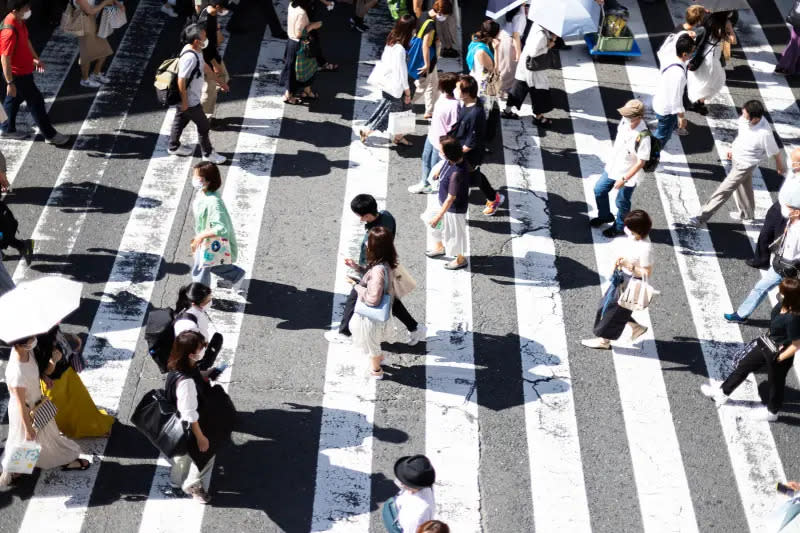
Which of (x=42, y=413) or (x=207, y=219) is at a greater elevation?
(x=207, y=219)

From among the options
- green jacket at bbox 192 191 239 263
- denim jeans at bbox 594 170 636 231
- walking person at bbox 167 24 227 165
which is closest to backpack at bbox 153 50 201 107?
walking person at bbox 167 24 227 165

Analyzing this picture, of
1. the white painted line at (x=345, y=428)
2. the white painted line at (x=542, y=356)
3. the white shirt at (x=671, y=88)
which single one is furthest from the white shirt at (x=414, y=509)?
the white shirt at (x=671, y=88)

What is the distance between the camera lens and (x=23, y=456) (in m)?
7.84

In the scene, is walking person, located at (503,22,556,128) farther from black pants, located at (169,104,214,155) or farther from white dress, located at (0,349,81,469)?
white dress, located at (0,349,81,469)

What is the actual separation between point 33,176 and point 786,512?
9398 millimetres

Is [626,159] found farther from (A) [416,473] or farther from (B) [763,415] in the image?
(A) [416,473]

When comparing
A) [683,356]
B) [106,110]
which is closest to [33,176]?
[106,110]

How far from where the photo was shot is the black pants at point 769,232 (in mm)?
10789

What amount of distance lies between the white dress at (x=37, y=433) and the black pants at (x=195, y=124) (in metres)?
4.84

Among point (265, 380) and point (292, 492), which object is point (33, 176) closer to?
point (265, 380)

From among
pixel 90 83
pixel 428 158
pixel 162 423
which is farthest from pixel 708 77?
pixel 162 423

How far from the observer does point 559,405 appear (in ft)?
31.1

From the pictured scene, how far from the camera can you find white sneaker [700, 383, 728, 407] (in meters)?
9.59

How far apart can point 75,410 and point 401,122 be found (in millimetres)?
5810
